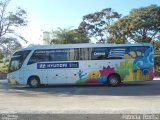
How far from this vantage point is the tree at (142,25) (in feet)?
151

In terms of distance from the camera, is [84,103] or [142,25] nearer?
[84,103]

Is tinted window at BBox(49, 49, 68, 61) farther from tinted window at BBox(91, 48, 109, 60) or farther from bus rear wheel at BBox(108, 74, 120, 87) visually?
bus rear wheel at BBox(108, 74, 120, 87)

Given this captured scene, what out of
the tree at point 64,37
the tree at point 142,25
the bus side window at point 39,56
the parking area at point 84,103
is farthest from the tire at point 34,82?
the tree at point 64,37

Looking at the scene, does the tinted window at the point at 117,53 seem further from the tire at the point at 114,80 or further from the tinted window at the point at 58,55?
the tinted window at the point at 58,55

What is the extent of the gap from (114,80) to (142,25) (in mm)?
21719

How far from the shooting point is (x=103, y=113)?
A: 392 inches

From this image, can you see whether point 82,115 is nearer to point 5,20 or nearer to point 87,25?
point 5,20

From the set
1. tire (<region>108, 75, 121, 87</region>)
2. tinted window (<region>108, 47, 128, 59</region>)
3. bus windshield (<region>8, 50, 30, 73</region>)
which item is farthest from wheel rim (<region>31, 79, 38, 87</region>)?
tinted window (<region>108, 47, 128, 59</region>)

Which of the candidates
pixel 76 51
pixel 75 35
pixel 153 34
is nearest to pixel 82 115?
pixel 76 51

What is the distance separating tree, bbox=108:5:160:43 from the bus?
Result: 68.7 feet

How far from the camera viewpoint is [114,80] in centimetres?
2556

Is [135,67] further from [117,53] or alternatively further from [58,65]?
[58,65]

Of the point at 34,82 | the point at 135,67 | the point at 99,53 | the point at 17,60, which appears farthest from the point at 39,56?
the point at 135,67

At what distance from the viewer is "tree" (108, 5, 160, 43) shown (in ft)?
151
